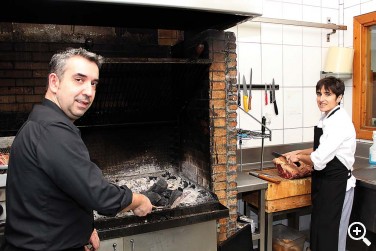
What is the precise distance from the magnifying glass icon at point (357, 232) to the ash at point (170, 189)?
131 cm

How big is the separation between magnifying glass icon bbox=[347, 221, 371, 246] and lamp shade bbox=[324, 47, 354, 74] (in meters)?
1.47

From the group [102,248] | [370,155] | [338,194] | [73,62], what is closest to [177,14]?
[73,62]

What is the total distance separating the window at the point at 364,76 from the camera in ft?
10.5

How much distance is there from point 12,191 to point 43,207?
167mm

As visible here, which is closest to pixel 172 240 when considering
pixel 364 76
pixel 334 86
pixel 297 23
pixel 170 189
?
pixel 170 189

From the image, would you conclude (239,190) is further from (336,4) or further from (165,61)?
(336,4)

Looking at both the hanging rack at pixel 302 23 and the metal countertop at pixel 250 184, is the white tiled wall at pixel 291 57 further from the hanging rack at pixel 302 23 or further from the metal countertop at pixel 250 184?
the metal countertop at pixel 250 184

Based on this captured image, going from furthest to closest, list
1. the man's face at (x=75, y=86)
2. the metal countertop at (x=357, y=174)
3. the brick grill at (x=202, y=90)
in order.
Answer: the metal countertop at (x=357, y=174), the brick grill at (x=202, y=90), the man's face at (x=75, y=86)

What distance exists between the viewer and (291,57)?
3191 millimetres

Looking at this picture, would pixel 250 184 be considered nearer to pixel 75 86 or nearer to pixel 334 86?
pixel 334 86

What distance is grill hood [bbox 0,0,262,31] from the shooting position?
1697mm

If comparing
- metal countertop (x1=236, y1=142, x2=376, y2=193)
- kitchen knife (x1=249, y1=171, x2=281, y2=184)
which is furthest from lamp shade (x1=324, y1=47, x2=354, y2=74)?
kitchen knife (x1=249, y1=171, x2=281, y2=184)

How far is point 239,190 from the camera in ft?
7.56

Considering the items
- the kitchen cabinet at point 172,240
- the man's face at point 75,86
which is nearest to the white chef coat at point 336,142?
the kitchen cabinet at point 172,240
